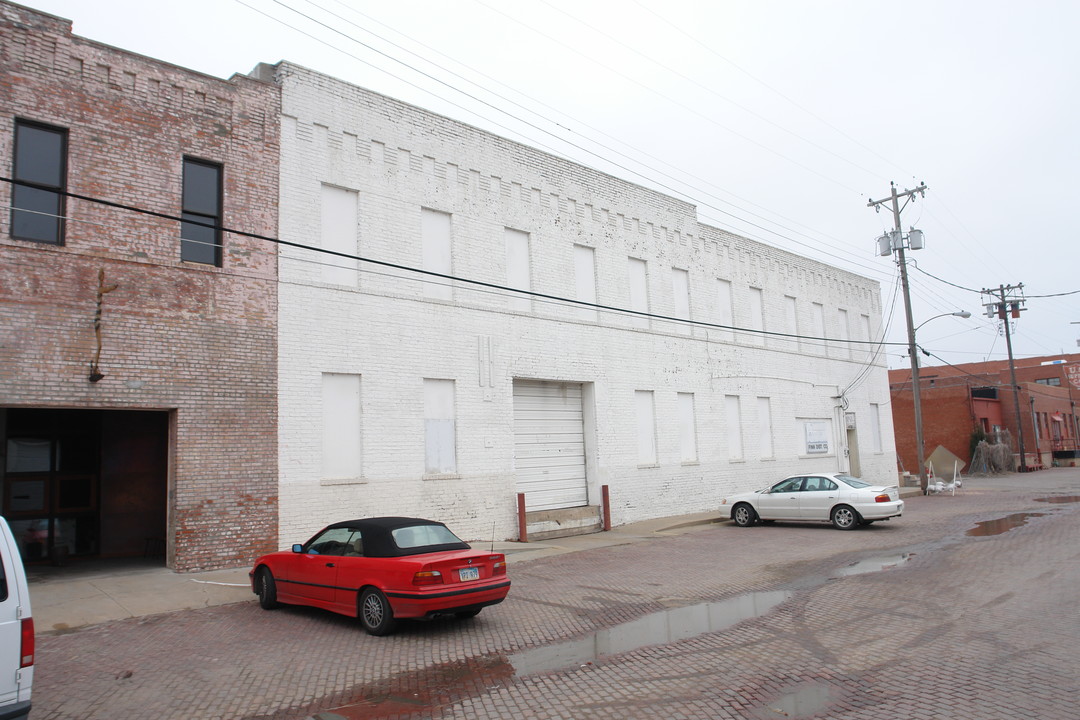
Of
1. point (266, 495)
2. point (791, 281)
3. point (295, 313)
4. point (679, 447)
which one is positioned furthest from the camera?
point (791, 281)

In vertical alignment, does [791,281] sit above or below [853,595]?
above

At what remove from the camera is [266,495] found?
1391 cm

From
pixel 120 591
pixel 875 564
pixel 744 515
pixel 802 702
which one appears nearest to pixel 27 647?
pixel 802 702

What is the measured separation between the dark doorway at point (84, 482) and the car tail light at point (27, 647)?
10838mm

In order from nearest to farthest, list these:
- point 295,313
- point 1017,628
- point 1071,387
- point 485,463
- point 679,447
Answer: point 1017,628 → point 295,313 → point 485,463 → point 679,447 → point 1071,387

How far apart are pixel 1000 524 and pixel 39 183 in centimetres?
2183

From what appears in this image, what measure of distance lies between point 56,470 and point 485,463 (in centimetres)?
872

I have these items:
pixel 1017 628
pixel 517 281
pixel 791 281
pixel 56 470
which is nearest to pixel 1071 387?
pixel 791 281

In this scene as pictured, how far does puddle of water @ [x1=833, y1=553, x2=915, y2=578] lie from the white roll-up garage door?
8.08 metres

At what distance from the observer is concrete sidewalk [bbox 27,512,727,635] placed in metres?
10.3

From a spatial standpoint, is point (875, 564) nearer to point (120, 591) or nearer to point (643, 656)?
point (643, 656)

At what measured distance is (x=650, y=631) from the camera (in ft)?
29.5

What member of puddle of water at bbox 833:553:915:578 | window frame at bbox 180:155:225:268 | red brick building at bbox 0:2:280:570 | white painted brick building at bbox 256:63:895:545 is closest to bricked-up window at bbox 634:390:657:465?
white painted brick building at bbox 256:63:895:545

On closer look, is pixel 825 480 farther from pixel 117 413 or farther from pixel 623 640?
pixel 117 413
